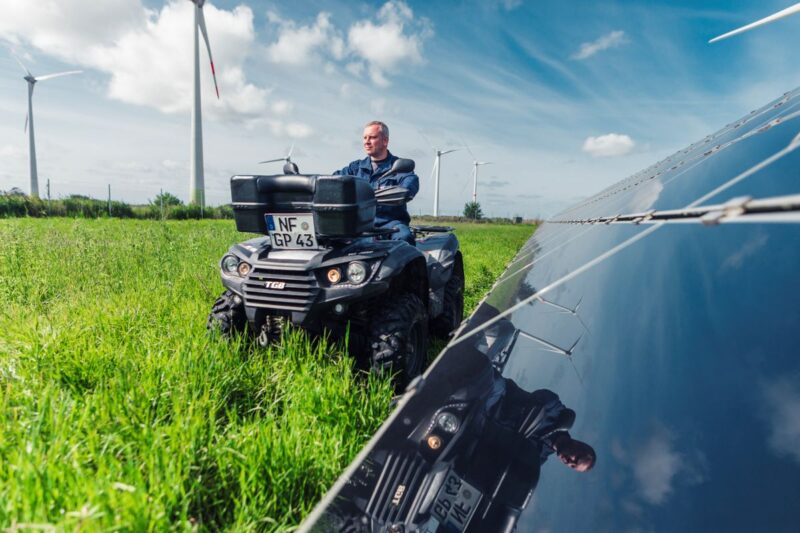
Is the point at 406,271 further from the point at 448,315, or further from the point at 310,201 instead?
the point at 448,315

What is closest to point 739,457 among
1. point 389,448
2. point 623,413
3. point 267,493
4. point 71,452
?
point 623,413

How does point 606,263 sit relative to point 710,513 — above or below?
above

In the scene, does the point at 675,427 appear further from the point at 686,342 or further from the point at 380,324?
the point at 380,324

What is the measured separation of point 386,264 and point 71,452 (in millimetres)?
1695

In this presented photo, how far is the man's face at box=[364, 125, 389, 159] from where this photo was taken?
4.12m

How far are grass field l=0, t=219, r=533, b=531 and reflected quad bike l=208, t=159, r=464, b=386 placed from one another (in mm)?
196

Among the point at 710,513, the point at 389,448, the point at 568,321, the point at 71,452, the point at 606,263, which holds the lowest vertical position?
the point at 71,452

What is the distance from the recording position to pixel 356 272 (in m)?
2.64

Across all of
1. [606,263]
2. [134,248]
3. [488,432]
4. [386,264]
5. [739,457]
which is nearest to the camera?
[739,457]

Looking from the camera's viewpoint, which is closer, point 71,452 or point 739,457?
point 739,457

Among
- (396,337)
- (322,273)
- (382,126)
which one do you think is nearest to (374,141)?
(382,126)

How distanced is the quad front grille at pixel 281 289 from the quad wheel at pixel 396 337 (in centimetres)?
45

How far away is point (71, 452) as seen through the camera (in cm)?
162

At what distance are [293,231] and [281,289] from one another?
0.39 meters
